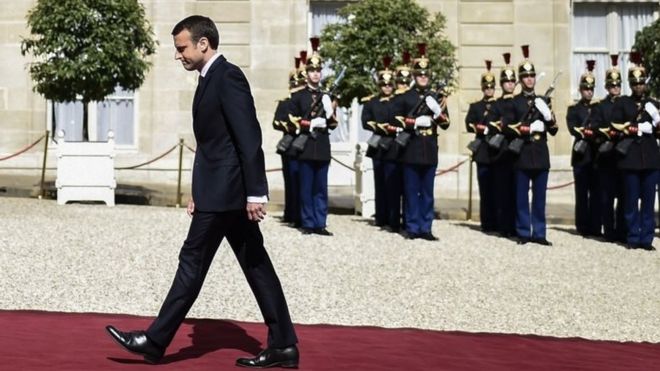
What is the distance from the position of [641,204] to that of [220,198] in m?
9.53

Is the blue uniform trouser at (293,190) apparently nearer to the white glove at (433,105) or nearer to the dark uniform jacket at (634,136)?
the white glove at (433,105)

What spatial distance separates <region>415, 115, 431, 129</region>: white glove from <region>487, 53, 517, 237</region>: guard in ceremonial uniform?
88 centimetres

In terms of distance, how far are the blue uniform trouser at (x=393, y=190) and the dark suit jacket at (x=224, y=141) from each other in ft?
29.8

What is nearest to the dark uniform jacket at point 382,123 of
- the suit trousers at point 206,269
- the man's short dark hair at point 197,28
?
the suit trousers at point 206,269

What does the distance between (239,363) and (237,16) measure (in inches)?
647

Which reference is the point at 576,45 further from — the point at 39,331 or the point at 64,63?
the point at 39,331

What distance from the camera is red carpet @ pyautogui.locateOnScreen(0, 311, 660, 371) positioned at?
7.86 meters

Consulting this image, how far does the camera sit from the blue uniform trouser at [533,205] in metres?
16.2

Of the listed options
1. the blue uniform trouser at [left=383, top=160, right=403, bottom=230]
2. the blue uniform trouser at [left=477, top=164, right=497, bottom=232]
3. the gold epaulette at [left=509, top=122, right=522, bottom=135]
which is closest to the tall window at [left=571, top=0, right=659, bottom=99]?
the blue uniform trouser at [left=477, top=164, right=497, bottom=232]

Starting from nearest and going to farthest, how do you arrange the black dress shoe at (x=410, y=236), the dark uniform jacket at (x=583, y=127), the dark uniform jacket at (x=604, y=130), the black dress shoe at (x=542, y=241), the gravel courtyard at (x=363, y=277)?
the gravel courtyard at (x=363, y=277)
the black dress shoe at (x=410, y=236)
the black dress shoe at (x=542, y=241)
the dark uniform jacket at (x=604, y=130)
the dark uniform jacket at (x=583, y=127)

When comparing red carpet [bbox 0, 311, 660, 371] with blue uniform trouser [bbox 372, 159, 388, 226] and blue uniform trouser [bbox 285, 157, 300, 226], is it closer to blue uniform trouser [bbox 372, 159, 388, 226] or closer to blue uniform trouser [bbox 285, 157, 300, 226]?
blue uniform trouser [bbox 285, 157, 300, 226]

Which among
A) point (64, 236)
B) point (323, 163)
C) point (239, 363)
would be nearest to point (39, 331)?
point (239, 363)

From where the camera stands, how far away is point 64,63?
63.7 ft

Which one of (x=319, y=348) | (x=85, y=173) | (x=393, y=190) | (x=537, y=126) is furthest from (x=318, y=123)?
(x=319, y=348)
